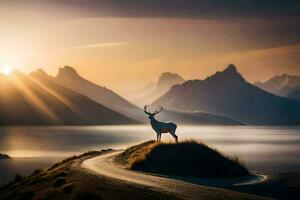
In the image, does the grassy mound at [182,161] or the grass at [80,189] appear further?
the grassy mound at [182,161]

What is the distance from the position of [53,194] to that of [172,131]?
2738cm

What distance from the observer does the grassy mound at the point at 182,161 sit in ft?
177

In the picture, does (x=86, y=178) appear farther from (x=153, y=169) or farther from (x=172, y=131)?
(x=172, y=131)

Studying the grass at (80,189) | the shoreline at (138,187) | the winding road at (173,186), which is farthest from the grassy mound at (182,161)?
the grass at (80,189)

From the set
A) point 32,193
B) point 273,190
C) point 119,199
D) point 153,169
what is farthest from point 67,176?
point 273,190

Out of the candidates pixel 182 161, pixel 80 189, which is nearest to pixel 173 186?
pixel 80 189

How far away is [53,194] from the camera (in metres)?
40.9

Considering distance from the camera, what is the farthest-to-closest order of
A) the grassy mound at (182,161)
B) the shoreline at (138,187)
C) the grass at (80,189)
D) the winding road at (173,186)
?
the grassy mound at (182,161), the shoreline at (138,187), the grass at (80,189), the winding road at (173,186)

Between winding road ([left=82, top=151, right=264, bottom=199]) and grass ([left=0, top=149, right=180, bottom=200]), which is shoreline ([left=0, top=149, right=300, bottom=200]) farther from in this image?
winding road ([left=82, top=151, right=264, bottom=199])

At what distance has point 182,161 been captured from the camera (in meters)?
55.8

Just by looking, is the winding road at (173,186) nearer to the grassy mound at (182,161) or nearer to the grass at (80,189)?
the grass at (80,189)

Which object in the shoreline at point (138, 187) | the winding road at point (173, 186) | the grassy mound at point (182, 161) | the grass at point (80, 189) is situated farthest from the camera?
the grassy mound at point (182, 161)

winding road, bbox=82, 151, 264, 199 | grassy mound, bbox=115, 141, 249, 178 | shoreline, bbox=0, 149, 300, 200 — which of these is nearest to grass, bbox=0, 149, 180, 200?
shoreline, bbox=0, 149, 300, 200

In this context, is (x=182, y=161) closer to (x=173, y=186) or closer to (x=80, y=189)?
(x=173, y=186)
